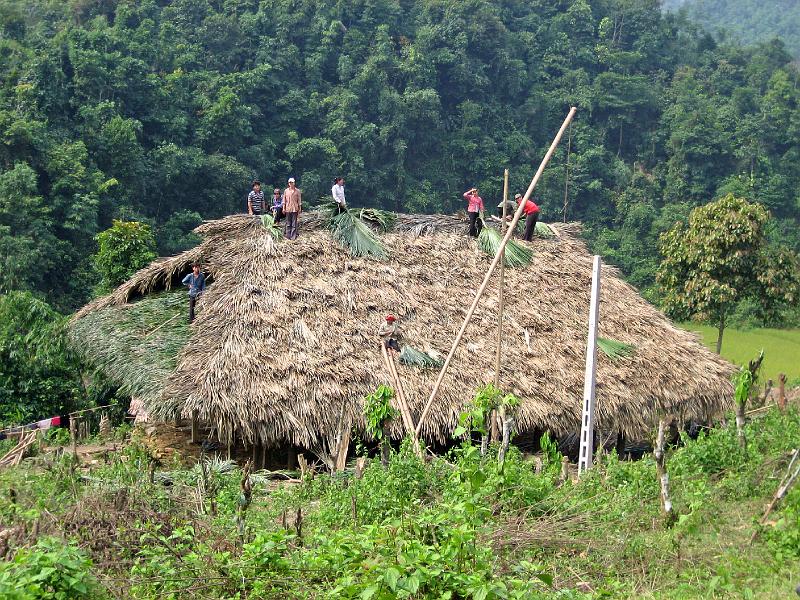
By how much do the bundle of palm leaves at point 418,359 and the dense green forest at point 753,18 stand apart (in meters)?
48.9

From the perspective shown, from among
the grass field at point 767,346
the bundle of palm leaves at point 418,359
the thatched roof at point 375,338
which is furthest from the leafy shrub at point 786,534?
the grass field at point 767,346

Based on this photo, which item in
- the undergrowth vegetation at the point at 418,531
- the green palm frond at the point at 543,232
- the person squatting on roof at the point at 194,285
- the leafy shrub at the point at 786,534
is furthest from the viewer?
the green palm frond at the point at 543,232

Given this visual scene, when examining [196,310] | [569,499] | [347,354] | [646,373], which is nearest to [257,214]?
[196,310]

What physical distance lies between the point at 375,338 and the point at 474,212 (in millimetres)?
2705

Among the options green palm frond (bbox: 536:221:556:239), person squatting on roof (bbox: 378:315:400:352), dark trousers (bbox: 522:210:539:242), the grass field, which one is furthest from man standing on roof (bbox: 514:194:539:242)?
the grass field

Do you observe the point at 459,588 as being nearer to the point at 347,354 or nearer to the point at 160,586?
the point at 160,586

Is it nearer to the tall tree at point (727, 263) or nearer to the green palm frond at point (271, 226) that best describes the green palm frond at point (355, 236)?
the green palm frond at point (271, 226)

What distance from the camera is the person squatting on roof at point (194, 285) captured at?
10938 millimetres

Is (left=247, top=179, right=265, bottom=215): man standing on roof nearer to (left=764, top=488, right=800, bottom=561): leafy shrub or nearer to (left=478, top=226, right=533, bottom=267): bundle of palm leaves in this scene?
(left=478, top=226, right=533, bottom=267): bundle of palm leaves

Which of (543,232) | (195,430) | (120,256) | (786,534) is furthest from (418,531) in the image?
(120,256)

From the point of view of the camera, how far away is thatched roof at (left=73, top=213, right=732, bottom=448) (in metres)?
9.55

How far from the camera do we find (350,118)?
2912cm

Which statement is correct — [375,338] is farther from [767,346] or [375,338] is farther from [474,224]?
[767,346]

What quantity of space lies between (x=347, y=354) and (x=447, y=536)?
15.6ft
